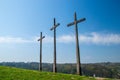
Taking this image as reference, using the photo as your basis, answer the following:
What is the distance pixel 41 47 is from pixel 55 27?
320 inches

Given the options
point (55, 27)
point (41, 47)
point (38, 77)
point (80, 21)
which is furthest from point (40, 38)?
point (38, 77)

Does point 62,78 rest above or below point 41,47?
below

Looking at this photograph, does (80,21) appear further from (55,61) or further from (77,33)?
(55,61)

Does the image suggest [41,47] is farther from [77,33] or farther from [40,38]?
[77,33]

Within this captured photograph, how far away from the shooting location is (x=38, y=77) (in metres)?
23.4

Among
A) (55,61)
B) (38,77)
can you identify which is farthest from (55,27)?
(38,77)

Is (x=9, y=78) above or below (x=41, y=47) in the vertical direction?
below

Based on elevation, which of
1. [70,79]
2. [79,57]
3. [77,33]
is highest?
[77,33]

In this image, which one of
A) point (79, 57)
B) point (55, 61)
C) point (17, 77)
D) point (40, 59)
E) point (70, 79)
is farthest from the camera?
point (40, 59)

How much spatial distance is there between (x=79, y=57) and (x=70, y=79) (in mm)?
6142

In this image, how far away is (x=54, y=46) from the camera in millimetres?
33656

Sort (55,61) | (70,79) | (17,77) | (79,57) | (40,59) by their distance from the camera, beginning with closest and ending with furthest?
(70,79) → (17,77) → (79,57) → (55,61) → (40,59)

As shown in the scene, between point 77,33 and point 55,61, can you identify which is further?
point 55,61

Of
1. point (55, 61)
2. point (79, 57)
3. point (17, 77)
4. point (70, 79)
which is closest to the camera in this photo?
point (70, 79)
